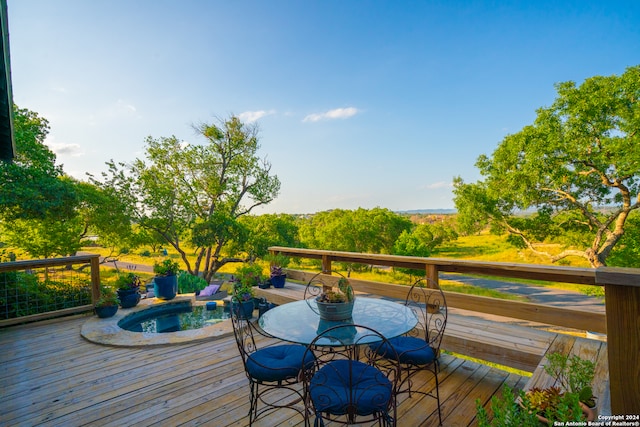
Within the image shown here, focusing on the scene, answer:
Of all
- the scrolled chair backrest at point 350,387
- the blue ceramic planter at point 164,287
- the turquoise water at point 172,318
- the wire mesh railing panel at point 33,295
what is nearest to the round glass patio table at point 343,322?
the scrolled chair backrest at point 350,387

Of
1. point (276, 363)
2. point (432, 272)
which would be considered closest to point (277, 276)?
point (432, 272)

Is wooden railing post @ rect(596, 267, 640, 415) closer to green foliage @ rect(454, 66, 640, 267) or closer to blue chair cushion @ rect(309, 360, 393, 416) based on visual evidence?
blue chair cushion @ rect(309, 360, 393, 416)

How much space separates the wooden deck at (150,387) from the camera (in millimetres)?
2227

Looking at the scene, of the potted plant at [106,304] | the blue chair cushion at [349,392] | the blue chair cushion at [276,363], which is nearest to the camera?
the blue chair cushion at [349,392]

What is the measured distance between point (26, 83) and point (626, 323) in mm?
10350

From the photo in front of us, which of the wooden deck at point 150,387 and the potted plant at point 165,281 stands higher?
the potted plant at point 165,281

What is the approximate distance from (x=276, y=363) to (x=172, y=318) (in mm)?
4014

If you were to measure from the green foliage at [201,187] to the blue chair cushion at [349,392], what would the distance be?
36.0 ft

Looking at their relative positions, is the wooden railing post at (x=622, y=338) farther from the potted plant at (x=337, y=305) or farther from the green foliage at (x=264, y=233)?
the green foliage at (x=264, y=233)

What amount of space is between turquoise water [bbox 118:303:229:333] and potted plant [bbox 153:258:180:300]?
21 cm

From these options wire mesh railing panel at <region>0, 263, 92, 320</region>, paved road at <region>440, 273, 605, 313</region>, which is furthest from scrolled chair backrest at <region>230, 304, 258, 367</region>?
paved road at <region>440, 273, 605, 313</region>

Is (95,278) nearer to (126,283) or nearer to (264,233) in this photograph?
(126,283)

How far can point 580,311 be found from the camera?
2307 mm

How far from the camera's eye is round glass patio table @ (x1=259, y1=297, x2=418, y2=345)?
193 cm
